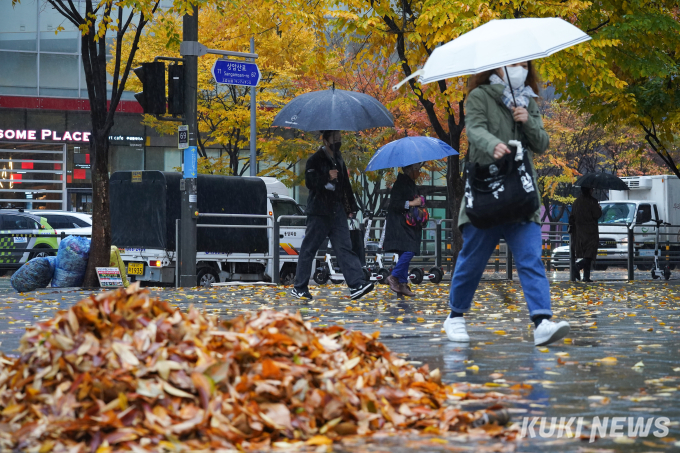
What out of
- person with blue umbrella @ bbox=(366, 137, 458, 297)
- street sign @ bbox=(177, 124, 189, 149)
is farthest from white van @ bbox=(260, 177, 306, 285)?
person with blue umbrella @ bbox=(366, 137, 458, 297)

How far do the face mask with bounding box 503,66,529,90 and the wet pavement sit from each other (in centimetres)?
176

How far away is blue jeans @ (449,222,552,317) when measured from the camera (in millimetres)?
6000

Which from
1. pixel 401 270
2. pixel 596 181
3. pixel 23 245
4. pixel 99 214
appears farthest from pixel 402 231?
pixel 23 245

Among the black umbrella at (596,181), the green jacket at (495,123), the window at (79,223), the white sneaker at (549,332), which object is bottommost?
the white sneaker at (549,332)

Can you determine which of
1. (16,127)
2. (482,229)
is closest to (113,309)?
(482,229)

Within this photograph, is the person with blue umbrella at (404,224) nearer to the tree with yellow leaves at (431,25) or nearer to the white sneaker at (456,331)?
the tree with yellow leaves at (431,25)

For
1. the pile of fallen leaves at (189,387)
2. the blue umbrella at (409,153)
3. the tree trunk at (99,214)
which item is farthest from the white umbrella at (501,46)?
the tree trunk at (99,214)

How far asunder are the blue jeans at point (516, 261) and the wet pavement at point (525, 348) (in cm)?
34

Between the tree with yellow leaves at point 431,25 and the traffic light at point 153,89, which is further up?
the tree with yellow leaves at point 431,25

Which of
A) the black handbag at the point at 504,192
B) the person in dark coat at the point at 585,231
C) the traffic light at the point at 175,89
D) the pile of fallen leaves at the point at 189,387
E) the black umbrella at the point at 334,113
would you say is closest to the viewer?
the pile of fallen leaves at the point at 189,387

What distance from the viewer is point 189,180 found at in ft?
46.7

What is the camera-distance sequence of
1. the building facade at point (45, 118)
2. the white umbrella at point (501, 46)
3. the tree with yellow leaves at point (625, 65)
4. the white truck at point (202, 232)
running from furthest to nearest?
the building facade at point (45, 118), the white truck at point (202, 232), the tree with yellow leaves at point (625, 65), the white umbrella at point (501, 46)

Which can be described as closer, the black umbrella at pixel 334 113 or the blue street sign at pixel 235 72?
the black umbrella at pixel 334 113

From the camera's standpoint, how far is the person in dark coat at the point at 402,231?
12227 mm
